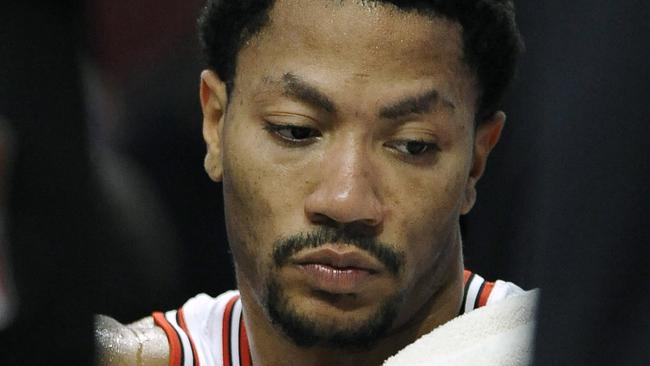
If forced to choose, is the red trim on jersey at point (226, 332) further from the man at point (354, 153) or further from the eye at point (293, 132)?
the eye at point (293, 132)

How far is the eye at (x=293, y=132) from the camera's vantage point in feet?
6.09

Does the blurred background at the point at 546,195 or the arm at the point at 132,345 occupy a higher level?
the arm at the point at 132,345

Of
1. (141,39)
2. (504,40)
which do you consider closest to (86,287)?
(504,40)

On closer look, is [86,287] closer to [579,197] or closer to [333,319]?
[579,197]

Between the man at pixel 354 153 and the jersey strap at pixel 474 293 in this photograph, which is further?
the jersey strap at pixel 474 293

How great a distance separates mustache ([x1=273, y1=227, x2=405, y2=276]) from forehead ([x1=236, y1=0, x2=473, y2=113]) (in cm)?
25

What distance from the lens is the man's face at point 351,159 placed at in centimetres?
181

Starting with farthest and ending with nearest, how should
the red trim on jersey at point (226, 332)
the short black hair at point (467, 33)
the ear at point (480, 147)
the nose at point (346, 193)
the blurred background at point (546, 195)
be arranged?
the red trim on jersey at point (226, 332) < the ear at point (480, 147) < the short black hair at point (467, 33) < the nose at point (346, 193) < the blurred background at point (546, 195)

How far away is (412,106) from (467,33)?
0.58 feet

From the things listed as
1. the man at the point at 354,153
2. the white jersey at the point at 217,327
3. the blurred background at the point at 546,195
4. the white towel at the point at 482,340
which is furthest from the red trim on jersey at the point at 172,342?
the blurred background at the point at 546,195

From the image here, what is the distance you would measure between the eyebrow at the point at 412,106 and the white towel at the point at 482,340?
1.27 ft

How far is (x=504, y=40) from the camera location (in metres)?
1.96

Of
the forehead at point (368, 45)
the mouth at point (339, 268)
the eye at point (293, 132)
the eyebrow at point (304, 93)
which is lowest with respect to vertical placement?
the mouth at point (339, 268)

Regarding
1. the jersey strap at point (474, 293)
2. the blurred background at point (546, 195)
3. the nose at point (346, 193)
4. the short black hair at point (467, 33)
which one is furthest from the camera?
the jersey strap at point (474, 293)
